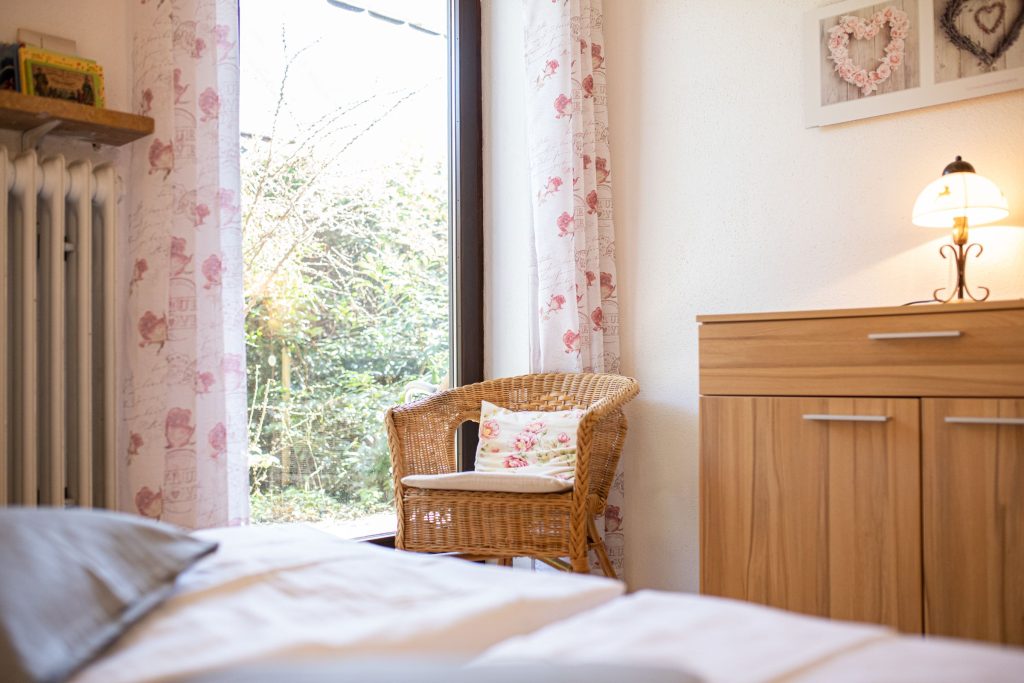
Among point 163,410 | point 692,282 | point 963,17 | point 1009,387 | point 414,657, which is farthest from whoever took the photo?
point 692,282

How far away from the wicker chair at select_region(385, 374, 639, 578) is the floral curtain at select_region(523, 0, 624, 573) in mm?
176

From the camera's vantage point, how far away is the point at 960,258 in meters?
2.25

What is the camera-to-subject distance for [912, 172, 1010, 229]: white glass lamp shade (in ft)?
7.05

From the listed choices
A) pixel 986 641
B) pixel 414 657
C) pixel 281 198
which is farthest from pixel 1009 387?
pixel 281 198

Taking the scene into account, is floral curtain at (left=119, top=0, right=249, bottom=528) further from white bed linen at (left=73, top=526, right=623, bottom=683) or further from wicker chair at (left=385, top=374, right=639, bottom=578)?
white bed linen at (left=73, top=526, right=623, bottom=683)

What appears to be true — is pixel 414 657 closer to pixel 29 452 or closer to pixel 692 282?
pixel 29 452

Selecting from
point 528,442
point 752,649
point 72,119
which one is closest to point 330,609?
point 752,649

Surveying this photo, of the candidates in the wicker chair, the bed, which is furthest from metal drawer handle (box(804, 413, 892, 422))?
the bed

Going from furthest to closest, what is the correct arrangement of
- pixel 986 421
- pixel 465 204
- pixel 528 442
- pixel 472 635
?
pixel 465 204 → pixel 528 442 → pixel 986 421 → pixel 472 635

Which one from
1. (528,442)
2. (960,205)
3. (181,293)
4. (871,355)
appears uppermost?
(960,205)

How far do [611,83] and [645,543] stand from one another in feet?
5.24

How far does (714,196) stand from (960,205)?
830 millimetres

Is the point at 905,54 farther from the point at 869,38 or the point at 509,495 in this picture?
the point at 509,495

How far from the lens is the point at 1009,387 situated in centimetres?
186
